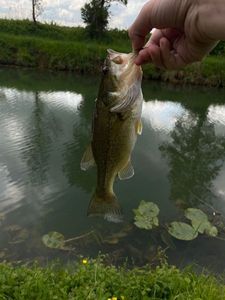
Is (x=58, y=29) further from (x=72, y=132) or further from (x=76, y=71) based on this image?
(x=72, y=132)

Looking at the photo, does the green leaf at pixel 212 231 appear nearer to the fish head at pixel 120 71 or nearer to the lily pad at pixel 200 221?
the lily pad at pixel 200 221

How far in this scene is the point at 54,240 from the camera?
636 cm

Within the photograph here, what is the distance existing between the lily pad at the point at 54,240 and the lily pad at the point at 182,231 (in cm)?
180

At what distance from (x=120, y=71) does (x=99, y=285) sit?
2243mm

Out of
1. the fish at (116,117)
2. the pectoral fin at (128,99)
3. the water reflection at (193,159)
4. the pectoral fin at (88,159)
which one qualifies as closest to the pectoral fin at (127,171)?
the fish at (116,117)

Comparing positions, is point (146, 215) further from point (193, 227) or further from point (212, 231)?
point (212, 231)

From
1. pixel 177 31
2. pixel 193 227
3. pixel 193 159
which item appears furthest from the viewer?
pixel 193 159

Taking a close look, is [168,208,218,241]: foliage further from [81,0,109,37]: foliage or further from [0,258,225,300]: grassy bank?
[81,0,109,37]: foliage

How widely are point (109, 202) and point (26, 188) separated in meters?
5.75

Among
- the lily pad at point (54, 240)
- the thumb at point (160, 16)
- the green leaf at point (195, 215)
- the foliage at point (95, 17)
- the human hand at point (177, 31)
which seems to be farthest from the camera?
the foliage at point (95, 17)

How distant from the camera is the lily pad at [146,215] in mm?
7062

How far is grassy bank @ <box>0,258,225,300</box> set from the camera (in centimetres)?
369

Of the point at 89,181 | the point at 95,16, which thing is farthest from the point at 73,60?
the point at 89,181

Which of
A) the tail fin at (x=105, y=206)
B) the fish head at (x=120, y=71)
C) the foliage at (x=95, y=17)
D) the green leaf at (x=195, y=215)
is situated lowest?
the foliage at (x=95, y=17)
